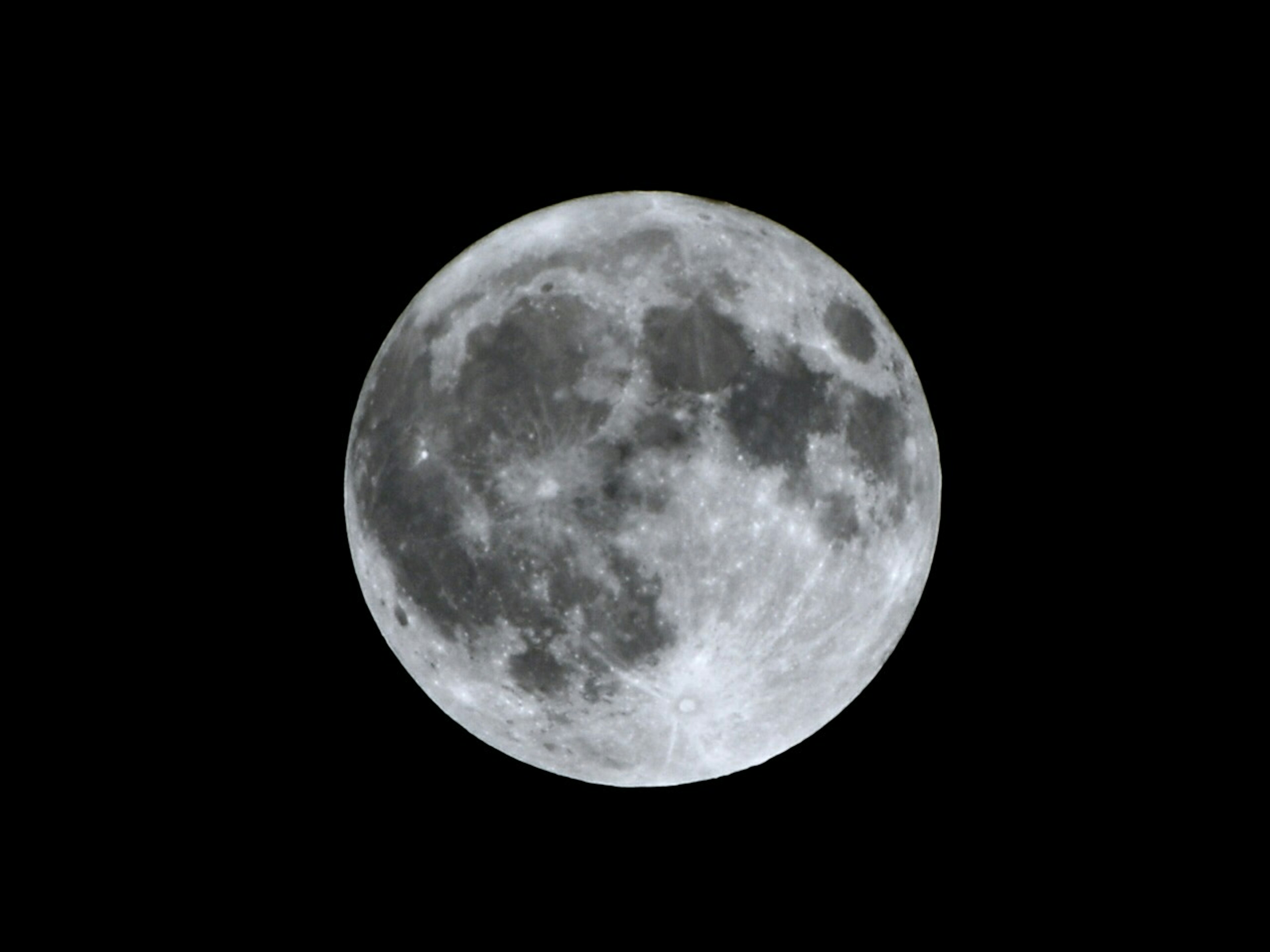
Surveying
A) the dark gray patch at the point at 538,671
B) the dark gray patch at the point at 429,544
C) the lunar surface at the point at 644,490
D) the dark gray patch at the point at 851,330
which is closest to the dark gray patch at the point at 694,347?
the lunar surface at the point at 644,490

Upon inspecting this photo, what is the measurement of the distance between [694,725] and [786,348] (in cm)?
144

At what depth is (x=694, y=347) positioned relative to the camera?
3600mm

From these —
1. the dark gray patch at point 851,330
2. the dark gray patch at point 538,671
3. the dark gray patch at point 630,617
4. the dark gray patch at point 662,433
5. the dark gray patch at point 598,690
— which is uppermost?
the dark gray patch at point 851,330

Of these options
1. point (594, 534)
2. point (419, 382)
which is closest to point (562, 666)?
point (594, 534)

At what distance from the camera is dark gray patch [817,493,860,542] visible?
3705 millimetres

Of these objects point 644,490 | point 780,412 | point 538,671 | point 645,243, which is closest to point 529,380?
point 644,490

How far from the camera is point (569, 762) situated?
13.5 feet

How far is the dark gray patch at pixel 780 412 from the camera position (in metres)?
3.57

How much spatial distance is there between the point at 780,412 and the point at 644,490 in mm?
568

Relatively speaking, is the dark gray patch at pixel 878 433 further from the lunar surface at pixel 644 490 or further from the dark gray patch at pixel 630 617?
the dark gray patch at pixel 630 617

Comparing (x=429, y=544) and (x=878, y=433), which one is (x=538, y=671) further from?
(x=878, y=433)

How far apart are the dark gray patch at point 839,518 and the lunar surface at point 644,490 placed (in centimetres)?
1

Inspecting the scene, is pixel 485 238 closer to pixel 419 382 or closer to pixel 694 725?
pixel 419 382

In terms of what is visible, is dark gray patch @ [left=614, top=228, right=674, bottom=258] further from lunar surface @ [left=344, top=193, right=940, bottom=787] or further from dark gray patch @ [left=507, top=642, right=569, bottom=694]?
dark gray patch @ [left=507, top=642, right=569, bottom=694]
